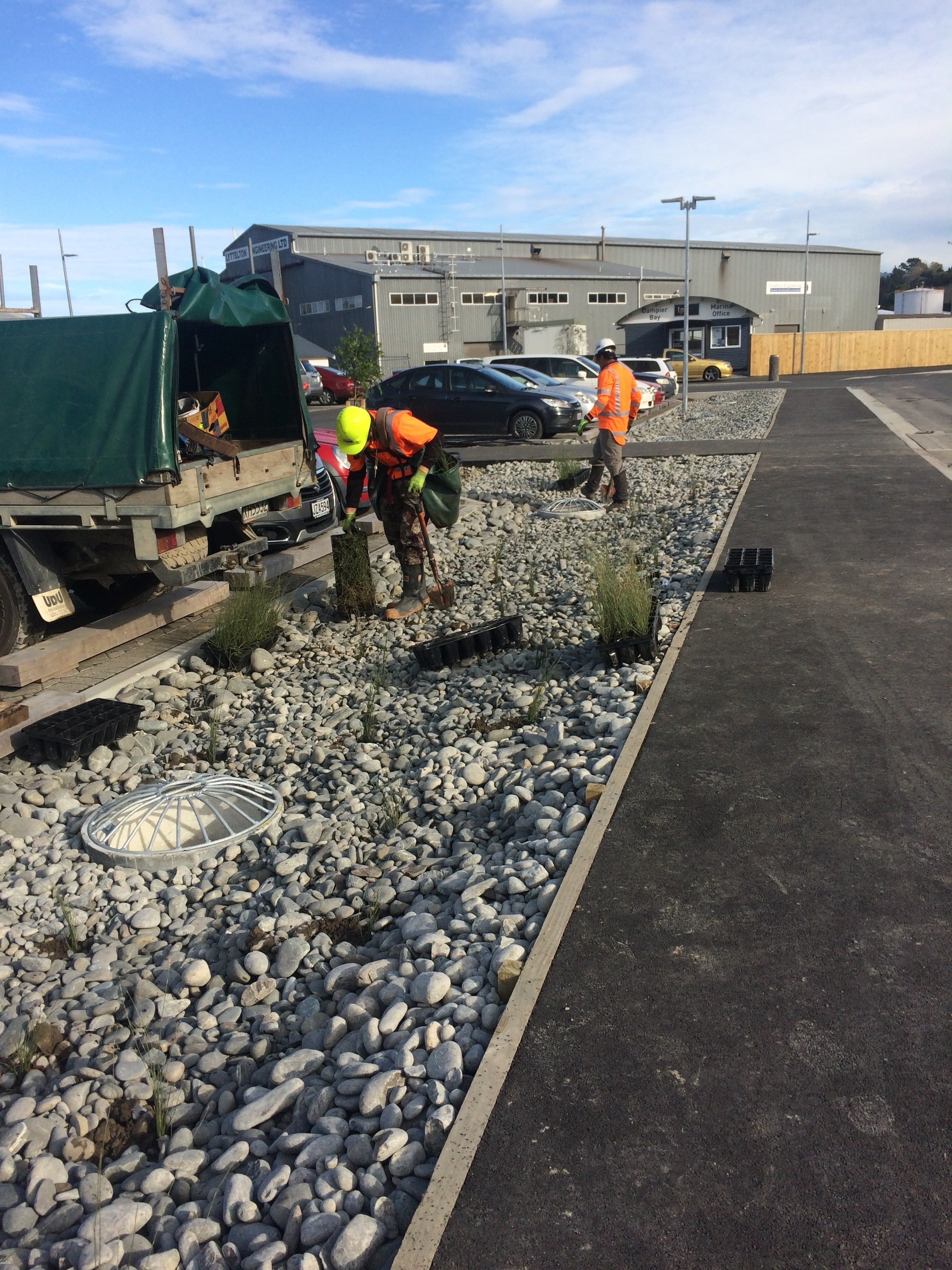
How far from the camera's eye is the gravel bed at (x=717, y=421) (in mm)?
22047

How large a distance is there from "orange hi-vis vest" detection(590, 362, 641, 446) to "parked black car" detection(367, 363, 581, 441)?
27.7 feet

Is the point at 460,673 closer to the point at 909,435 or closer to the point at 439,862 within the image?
the point at 439,862

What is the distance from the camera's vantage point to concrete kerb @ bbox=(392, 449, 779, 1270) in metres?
2.47

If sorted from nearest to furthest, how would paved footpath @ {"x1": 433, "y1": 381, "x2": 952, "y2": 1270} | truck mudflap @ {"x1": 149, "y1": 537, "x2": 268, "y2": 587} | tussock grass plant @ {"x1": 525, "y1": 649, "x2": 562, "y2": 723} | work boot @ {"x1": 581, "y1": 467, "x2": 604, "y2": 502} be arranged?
1. paved footpath @ {"x1": 433, "y1": 381, "x2": 952, "y2": 1270}
2. tussock grass plant @ {"x1": 525, "y1": 649, "x2": 562, "y2": 723}
3. truck mudflap @ {"x1": 149, "y1": 537, "x2": 268, "y2": 587}
4. work boot @ {"x1": 581, "y1": 467, "x2": 604, "y2": 502}

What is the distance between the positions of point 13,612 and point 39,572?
41 centimetres

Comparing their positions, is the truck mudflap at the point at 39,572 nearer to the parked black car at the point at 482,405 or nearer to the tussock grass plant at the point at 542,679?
the tussock grass plant at the point at 542,679

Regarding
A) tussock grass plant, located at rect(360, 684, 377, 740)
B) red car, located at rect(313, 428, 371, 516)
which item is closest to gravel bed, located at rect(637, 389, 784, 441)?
red car, located at rect(313, 428, 371, 516)

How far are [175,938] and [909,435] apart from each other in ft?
59.1

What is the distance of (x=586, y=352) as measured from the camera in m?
55.7

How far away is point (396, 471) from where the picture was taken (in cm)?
853

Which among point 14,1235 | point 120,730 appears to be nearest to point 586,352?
point 120,730

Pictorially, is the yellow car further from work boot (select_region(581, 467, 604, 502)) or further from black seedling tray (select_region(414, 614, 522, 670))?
black seedling tray (select_region(414, 614, 522, 670))

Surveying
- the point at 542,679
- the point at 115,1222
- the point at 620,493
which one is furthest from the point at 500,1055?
the point at 620,493

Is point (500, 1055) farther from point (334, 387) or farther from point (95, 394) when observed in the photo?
point (334, 387)
